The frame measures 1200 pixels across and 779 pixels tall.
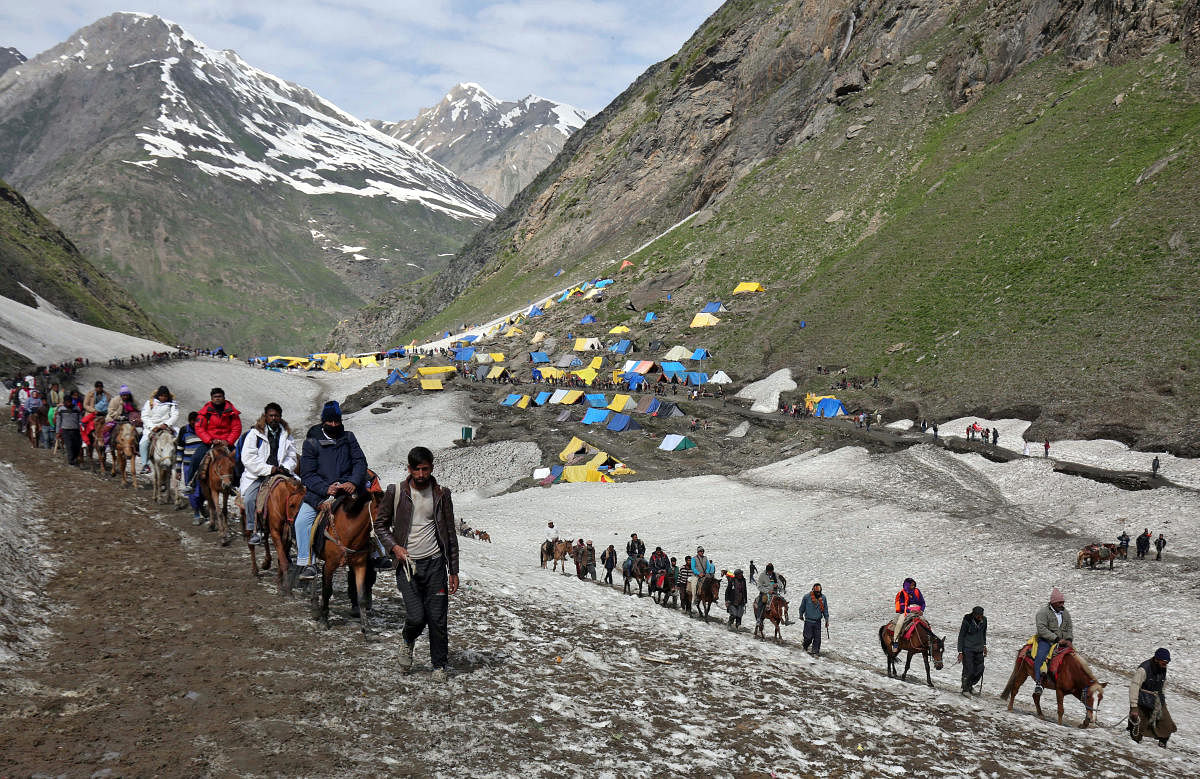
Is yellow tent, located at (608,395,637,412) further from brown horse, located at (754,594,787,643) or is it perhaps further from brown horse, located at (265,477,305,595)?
brown horse, located at (265,477,305,595)

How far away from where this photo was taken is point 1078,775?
9.09 m

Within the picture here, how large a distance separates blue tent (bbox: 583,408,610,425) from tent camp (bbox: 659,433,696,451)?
9.67 metres

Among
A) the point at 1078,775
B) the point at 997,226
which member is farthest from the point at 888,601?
the point at 997,226

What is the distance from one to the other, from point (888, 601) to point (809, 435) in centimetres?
2841

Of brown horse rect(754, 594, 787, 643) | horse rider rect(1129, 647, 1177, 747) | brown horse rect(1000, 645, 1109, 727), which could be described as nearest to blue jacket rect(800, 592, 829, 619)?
brown horse rect(754, 594, 787, 643)

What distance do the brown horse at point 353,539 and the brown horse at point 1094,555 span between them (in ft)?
95.7

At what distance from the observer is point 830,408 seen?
194 ft

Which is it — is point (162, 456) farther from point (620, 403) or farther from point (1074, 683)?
point (620, 403)

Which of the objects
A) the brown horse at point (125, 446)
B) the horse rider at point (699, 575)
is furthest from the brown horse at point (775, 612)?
the brown horse at point (125, 446)

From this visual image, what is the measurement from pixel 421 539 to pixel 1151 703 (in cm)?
1218

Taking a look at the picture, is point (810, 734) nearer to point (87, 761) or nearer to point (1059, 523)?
point (87, 761)

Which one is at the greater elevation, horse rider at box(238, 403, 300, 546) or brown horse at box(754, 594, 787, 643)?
horse rider at box(238, 403, 300, 546)

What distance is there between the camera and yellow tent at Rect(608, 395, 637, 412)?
69062 millimetres

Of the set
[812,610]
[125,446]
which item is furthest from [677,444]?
[125,446]
